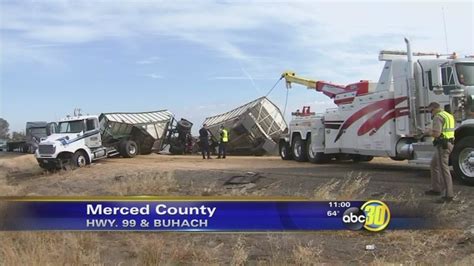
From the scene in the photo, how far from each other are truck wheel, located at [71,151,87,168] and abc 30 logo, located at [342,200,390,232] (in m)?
18.8

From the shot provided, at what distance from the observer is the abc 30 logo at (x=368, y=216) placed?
20.4 feet

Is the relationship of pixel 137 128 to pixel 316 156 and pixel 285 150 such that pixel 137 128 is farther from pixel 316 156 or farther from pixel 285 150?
pixel 316 156

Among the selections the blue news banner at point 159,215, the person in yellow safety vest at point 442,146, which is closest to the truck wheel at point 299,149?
the person in yellow safety vest at point 442,146

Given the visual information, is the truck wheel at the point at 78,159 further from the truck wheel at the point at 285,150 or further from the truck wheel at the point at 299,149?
the truck wheel at the point at 299,149

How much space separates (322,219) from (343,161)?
15.2 m

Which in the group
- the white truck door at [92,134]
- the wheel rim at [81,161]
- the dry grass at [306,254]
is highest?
the white truck door at [92,134]

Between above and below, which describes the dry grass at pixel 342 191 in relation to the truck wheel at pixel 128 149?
below

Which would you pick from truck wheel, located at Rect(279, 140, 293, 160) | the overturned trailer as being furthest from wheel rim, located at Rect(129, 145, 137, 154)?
truck wheel, located at Rect(279, 140, 293, 160)

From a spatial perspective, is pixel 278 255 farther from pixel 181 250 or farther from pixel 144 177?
pixel 144 177

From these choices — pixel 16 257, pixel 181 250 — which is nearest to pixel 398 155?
pixel 181 250

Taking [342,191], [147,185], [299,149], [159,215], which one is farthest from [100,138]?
[159,215]

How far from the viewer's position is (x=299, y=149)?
72.8 ft

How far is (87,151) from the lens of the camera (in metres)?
23.9

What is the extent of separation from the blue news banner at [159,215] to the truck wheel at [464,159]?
22.5 feet
